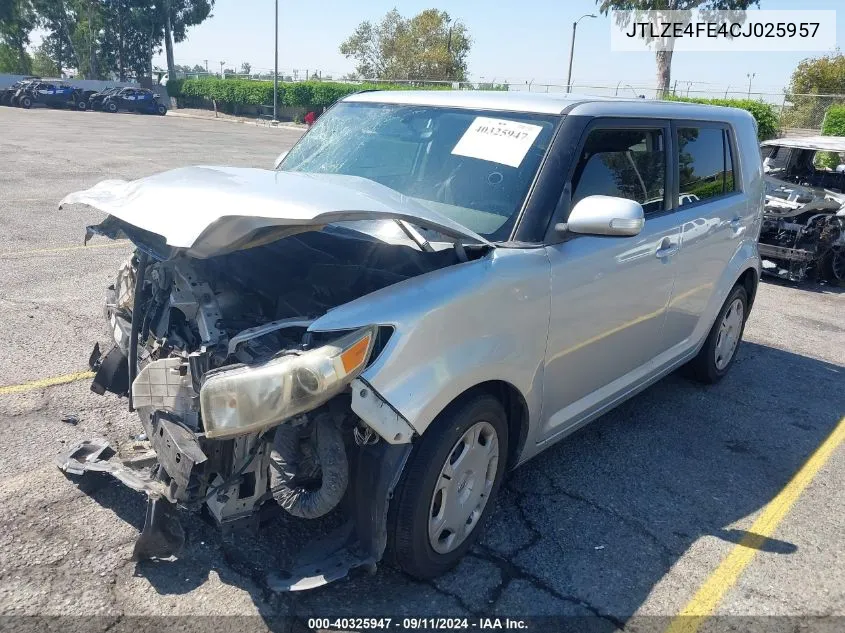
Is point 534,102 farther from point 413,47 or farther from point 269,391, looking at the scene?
point 413,47

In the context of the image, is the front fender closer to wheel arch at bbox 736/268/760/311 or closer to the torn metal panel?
the torn metal panel

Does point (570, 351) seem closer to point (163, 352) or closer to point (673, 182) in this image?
point (673, 182)

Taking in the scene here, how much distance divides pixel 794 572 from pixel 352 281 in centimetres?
238

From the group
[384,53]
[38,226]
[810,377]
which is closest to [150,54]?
[384,53]

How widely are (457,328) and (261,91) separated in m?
45.4

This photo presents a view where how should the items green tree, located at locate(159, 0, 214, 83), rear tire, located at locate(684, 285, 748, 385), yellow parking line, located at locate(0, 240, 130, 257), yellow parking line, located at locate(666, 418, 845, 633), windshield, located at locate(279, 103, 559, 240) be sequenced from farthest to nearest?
green tree, located at locate(159, 0, 214, 83) < yellow parking line, located at locate(0, 240, 130, 257) < rear tire, located at locate(684, 285, 748, 385) < windshield, located at locate(279, 103, 559, 240) < yellow parking line, located at locate(666, 418, 845, 633)

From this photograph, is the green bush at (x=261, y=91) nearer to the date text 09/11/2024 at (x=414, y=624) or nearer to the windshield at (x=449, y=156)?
the windshield at (x=449, y=156)

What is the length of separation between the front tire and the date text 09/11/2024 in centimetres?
19

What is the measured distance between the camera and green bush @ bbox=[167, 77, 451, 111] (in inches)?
1639

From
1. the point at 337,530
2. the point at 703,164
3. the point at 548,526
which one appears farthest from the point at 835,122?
the point at 337,530

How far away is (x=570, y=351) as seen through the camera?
130 inches

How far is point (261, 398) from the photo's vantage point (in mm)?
2283

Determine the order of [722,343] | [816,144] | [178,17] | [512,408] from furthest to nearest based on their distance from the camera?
[178,17] < [816,144] < [722,343] < [512,408]

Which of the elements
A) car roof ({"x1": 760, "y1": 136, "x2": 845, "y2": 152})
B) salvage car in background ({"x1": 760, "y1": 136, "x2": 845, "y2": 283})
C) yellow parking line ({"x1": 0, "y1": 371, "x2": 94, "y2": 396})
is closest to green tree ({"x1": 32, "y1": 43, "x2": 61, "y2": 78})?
car roof ({"x1": 760, "y1": 136, "x2": 845, "y2": 152})
